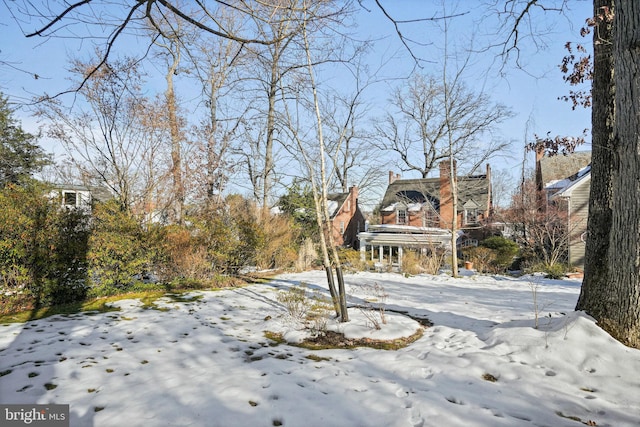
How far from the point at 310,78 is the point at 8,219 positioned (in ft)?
17.2

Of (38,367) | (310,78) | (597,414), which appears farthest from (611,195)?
(38,367)

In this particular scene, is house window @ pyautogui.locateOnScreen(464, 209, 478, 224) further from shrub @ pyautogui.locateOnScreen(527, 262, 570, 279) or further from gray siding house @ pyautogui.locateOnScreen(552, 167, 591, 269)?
shrub @ pyautogui.locateOnScreen(527, 262, 570, 279)

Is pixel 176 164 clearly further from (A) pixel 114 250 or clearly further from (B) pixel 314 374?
(B) pixel 314 374

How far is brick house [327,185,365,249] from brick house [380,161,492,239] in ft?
8.56

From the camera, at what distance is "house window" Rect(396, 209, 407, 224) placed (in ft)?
83.2

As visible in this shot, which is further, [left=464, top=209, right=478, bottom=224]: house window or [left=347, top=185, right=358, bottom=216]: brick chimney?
[left=347, top=185, right=358, bottom=216]: brick chimney

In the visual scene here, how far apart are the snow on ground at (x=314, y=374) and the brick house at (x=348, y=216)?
21.6 metres

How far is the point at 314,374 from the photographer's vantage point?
2.92 metres

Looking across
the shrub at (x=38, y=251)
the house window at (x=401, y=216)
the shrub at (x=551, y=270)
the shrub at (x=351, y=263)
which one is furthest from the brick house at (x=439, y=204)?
the shrub at (x=38, y=251)

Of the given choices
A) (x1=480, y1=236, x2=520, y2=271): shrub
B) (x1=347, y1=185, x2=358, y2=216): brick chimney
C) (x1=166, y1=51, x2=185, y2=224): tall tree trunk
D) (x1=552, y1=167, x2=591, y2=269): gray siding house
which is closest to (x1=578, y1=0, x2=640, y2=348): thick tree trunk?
(x1=166, y1=51, x2=185, y2=224): tall tree trunk

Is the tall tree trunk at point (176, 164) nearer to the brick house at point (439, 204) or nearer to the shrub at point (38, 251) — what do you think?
the shrub at point (38, 251)

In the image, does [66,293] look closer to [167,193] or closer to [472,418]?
[167,193]

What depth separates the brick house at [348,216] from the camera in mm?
26403

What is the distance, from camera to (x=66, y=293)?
549cm
